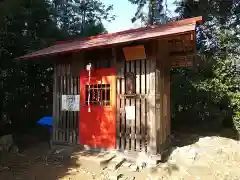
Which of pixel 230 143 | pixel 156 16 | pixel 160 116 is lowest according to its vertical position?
pixel 230 143

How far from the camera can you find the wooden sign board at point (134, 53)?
6.65m

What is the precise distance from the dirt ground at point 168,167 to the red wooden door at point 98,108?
0.95 metres

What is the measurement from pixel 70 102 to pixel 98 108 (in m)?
1.15

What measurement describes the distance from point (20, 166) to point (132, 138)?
3.33 metres

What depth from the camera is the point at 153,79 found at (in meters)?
6.57

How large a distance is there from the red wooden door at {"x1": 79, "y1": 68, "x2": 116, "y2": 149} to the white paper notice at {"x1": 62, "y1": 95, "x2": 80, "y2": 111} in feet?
0.61

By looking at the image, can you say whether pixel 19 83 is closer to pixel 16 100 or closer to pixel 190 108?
pixel 16 100

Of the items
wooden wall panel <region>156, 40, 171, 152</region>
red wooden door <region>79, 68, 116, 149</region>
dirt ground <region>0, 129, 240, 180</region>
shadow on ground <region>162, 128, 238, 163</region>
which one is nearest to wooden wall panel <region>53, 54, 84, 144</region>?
red wooden door <region>79, 68, 116, 149</region>

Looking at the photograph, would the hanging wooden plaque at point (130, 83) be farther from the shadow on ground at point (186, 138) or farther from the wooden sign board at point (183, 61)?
the wooden sign board at point (183, 61)

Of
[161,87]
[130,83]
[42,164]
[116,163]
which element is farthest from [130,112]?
[42,164]

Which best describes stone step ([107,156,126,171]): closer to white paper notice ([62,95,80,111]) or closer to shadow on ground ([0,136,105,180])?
shadow on ground ([0,136,105,180])

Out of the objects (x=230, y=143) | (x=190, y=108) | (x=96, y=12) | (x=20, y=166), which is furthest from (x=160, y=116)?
(x=96, y=12)

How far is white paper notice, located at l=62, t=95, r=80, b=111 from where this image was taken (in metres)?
7.84

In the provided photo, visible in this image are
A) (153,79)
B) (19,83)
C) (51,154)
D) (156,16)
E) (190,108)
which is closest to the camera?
(153,79)
